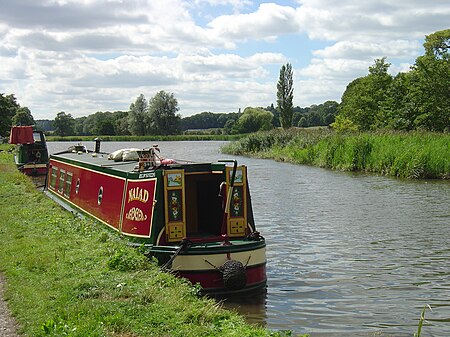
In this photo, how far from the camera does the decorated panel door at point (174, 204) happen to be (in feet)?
32.0

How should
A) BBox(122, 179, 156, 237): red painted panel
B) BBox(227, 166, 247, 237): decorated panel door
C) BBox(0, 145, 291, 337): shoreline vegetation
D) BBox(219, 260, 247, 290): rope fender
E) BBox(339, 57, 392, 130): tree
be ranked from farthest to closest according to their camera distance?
BBox(339, 57, 392, 130): tree → BBox(227, 166, 247, 237): decorated panel door → BBox(122, 179, 156, 237): red painted panel → BBox(219, 260, 247, 290): rope fender → BBox(0, 145, 291, 337): shoreline vegetation

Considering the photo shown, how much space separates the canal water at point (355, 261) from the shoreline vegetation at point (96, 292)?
173 cm

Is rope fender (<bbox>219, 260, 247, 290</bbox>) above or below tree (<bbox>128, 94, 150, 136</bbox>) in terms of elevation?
below

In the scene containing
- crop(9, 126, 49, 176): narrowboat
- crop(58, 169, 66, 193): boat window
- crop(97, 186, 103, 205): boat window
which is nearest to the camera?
crop(97, 186, 103, 205): boat window

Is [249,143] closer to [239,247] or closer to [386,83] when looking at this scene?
[386,83]

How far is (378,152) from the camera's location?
29516mm

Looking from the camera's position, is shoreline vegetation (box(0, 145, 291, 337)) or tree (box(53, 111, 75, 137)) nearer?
shoreline vegetation (box(0, 145, 291, 337))

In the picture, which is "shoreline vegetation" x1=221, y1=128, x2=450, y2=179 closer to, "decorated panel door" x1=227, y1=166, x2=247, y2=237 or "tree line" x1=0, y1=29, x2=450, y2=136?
"tree line" x1=0, y1=29, x2=450, y2=136

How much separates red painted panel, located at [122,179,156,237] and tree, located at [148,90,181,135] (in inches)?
2919

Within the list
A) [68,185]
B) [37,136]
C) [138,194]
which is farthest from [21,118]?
[138,194]

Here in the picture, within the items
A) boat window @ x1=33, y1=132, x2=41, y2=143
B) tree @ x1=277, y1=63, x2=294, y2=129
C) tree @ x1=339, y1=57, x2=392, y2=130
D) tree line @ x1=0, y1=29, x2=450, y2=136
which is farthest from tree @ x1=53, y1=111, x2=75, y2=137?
boat window @ x1=33, y1=132, x2=41, y2=143

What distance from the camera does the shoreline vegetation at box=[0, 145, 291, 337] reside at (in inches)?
234

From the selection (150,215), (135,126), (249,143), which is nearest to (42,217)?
(150,215)

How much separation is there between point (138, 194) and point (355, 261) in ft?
14.7
